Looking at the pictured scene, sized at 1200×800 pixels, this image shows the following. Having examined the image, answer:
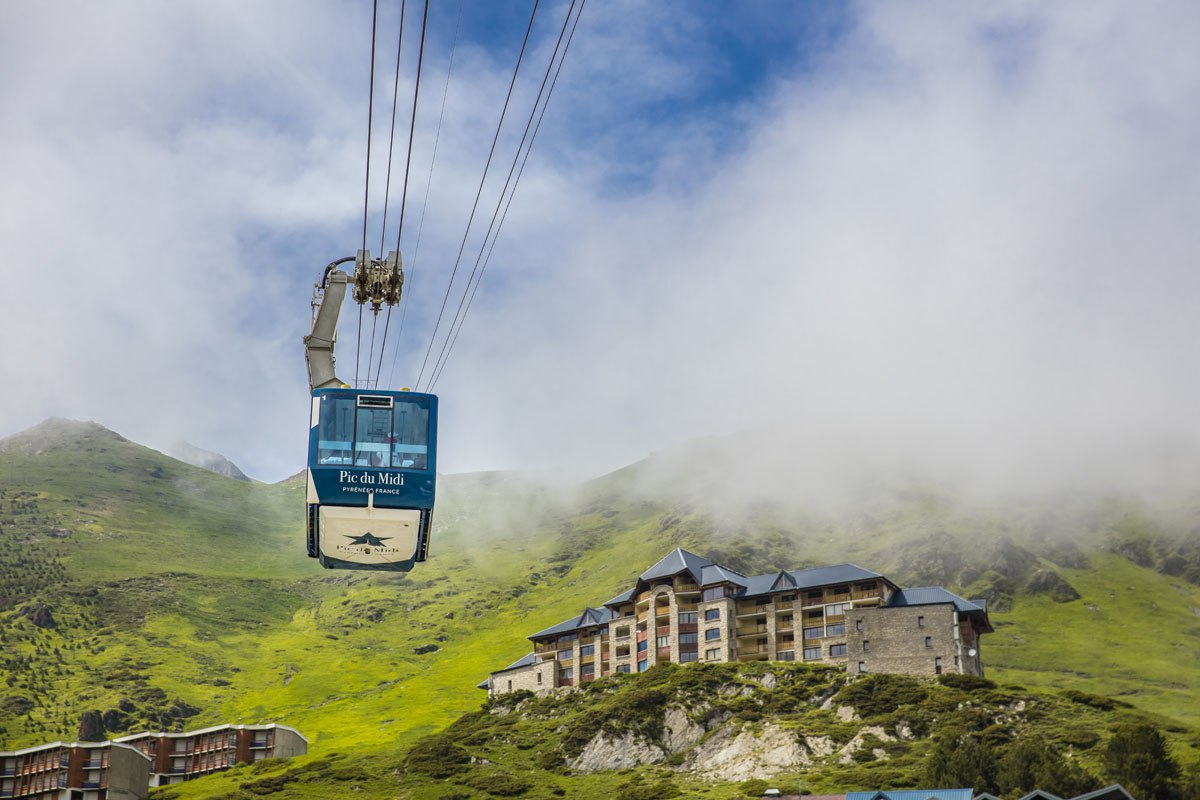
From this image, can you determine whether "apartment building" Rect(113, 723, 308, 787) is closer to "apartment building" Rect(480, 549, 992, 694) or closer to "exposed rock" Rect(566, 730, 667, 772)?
"apartment building" Rect(480, 549, 992, 694)

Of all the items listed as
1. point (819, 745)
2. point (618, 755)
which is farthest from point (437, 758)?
point (819, 745)

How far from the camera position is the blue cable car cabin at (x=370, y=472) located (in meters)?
42.6

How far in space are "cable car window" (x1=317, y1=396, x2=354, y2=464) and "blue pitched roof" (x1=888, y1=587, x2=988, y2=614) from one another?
101 metres

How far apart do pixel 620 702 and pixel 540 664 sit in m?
30.3

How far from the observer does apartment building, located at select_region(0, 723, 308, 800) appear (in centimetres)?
13738

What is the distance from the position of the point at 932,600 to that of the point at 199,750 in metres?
109

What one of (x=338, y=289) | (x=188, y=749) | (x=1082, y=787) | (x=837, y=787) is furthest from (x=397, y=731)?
(x=338, y=289)

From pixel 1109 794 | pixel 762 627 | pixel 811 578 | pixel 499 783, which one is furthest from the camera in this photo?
Answer: pixel 762 627

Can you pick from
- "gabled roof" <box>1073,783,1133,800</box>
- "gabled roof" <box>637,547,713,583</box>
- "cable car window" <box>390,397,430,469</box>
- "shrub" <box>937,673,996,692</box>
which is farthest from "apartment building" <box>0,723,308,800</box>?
"gabled roof" <box>1073,783,1133,800</box>

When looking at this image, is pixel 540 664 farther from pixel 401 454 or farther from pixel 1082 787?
pixel 401 454

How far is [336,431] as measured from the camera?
4309 centimetres

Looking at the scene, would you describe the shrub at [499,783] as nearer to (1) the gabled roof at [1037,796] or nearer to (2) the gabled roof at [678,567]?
(2) the gabled roof at [678,567]

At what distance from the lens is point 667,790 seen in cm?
10362

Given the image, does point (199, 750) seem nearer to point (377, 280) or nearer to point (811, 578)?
point (811, 578)
